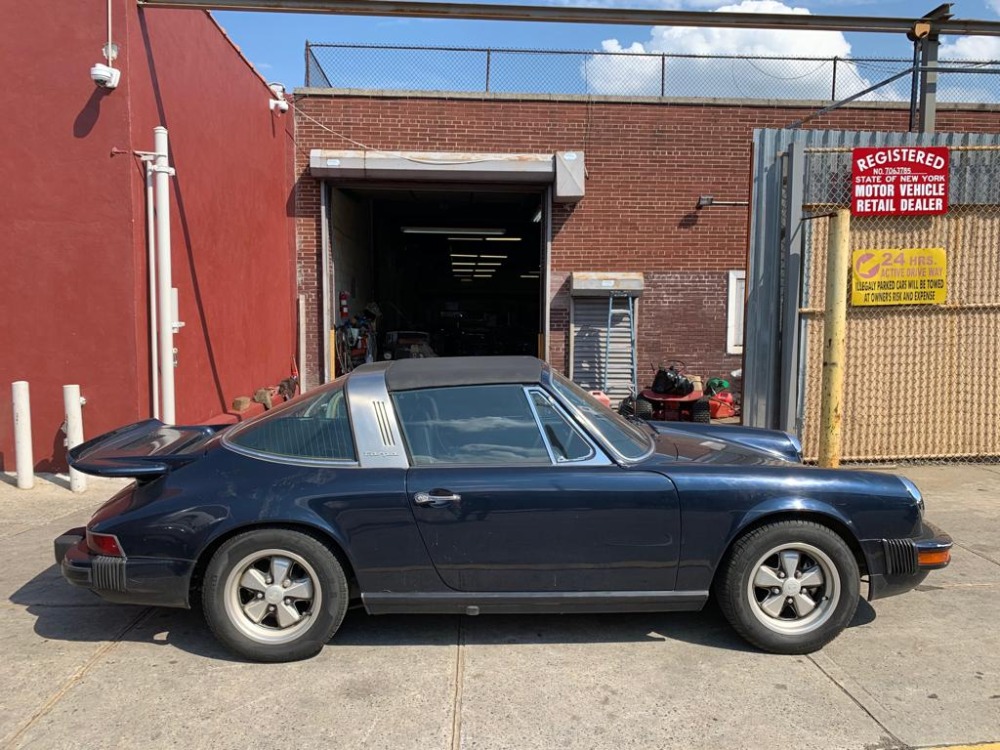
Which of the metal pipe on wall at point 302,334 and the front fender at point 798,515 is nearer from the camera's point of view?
the front fender at point 798,515

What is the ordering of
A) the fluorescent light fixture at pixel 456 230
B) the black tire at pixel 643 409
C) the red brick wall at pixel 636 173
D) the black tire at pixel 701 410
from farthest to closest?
the fluorescent light fixture at pixel 456 230 → the red brick wall at pixel 636 173 → the black tire at pixel 701 410 → the black tire at pixel 643 409

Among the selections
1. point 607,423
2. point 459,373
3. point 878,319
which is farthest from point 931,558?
point 878,319

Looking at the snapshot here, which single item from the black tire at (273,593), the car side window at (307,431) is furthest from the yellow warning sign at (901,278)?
the black tire at (273,593)

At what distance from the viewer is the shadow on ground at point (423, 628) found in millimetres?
3693

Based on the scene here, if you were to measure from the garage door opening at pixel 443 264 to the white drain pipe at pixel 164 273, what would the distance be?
17.2 ft

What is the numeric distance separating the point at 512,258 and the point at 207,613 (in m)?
24.1

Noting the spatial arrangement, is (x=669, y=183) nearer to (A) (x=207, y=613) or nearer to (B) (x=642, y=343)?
(B) (x=642, y=343)

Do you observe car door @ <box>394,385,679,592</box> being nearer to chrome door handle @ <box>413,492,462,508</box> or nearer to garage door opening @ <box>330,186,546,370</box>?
chrome door handle @ <box>413,492,462,508</box>

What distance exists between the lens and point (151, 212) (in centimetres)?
691

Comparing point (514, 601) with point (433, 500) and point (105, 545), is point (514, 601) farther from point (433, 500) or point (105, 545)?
point (105, 545)

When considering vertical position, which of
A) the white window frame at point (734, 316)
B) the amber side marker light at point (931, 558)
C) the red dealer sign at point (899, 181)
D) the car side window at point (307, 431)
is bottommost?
the amber side marker light at point (931, 558)

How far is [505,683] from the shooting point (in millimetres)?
3277

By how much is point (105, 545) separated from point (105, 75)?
4872mm

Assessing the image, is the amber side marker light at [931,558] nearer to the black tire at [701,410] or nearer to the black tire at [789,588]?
the black tire at [789,588]
